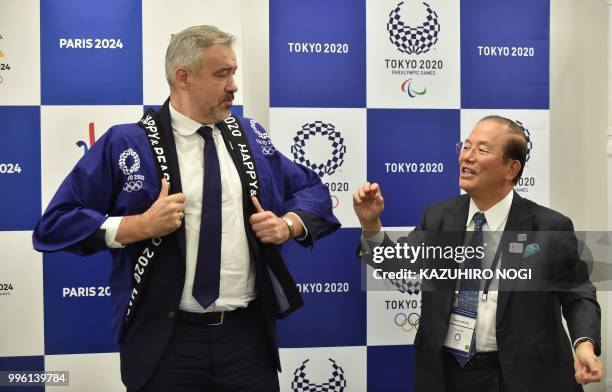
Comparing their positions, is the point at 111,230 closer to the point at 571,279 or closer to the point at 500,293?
the point at 500,293

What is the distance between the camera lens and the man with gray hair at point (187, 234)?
7.28 feet

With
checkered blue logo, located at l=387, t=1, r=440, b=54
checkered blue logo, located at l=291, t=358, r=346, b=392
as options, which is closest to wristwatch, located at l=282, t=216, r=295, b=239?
checkered blue logo, located at l=291, t=358, r=346, b=392

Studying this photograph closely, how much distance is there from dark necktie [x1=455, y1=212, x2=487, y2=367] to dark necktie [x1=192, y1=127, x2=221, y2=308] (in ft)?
2.94

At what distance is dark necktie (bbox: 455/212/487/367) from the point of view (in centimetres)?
241

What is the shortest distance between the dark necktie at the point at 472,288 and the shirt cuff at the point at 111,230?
1.23 meters

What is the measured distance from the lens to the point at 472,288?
244 centimetres

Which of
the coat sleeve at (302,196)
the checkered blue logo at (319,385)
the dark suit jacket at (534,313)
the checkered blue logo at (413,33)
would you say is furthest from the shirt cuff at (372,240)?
the checkered blue logo at (413,33)

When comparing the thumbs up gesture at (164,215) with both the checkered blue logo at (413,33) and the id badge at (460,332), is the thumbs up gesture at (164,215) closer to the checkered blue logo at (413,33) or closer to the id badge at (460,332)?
→ the id badge at (460,332)

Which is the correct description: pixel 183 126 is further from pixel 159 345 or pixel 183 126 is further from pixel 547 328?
pixel 547 328

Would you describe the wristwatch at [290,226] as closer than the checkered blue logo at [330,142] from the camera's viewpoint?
Yes

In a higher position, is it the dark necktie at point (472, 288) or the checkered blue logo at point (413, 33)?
the checkered blue logo at point (413, 33)

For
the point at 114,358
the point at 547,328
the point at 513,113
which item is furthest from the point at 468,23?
the point at 114,358

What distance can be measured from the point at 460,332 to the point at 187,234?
104 cm

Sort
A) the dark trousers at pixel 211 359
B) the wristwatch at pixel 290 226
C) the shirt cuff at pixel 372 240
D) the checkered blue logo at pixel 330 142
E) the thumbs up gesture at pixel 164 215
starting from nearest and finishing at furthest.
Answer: the thumbs up gesture at pixel 164 215 < the dark trousers at pixel 211 359 < the wristwatch at pixel 290 226 < the shirt cuff at pixel 372 240 < the checkered blue logo at pixel 330 142
